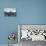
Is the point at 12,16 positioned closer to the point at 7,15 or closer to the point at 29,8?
the point at 7,15

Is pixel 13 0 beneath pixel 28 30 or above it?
above

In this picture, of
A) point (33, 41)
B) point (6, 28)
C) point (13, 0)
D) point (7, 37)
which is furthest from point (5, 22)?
point (33, 41)

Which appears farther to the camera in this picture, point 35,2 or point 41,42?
point 35,2

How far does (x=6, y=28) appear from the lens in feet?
10.4

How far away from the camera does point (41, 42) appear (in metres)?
2.97

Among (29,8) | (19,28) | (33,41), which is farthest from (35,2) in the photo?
(33,41)

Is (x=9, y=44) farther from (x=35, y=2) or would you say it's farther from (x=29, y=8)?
(x=35, y=2)

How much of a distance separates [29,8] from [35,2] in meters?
0.21

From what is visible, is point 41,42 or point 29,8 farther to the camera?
point 29,8

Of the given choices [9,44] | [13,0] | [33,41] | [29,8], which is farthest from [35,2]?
[9,44]

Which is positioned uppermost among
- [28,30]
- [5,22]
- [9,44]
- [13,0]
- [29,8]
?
[13,0]

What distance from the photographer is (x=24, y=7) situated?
3168 millimetres

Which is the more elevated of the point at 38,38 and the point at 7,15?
the point at 7,15

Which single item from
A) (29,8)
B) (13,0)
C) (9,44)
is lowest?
(9,44)
